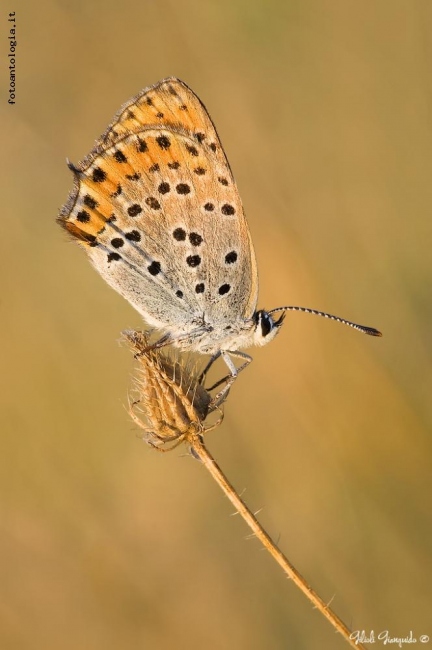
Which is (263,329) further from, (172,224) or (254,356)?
(254,356)

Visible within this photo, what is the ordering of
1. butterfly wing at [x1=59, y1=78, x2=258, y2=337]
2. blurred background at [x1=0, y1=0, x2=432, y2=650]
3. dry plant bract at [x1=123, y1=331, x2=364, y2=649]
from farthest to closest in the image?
blurred background at [x1=0, y1=0, x2=432, y2=650], butterfly wing at [x1=59, y1=78, x2=258, y2=337], dry plant bract at [x1=123, y1=331, x2=364, y2=649]

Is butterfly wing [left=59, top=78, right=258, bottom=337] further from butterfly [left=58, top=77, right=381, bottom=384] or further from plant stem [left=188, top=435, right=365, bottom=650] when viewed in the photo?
plant stem [left=188, top=435, right=365, bottom=650]

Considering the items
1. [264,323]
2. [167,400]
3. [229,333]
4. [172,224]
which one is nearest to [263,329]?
[264,323]

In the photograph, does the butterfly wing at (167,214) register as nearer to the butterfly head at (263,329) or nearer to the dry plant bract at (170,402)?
the butterfly head at (263,329)

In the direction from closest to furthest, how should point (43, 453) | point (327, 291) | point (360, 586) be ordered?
point (360, 586), point (43, 453), point (327, 291)

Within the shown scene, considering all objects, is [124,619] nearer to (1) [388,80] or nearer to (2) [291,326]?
(2) [291,326]

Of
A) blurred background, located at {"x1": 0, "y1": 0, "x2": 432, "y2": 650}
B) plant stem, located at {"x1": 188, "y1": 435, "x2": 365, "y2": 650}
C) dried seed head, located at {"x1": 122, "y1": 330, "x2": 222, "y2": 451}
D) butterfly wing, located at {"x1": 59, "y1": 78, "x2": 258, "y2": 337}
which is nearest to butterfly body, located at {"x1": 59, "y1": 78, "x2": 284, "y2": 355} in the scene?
butterfly wing, located at {"x1": 59, "y1": 78, "x2": 258, "y2": 337}

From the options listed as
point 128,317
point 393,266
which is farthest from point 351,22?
point 128,317

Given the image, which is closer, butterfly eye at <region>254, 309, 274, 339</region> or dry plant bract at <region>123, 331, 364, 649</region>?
dry plant bract at <region>123, 331, 364, 649</region>
